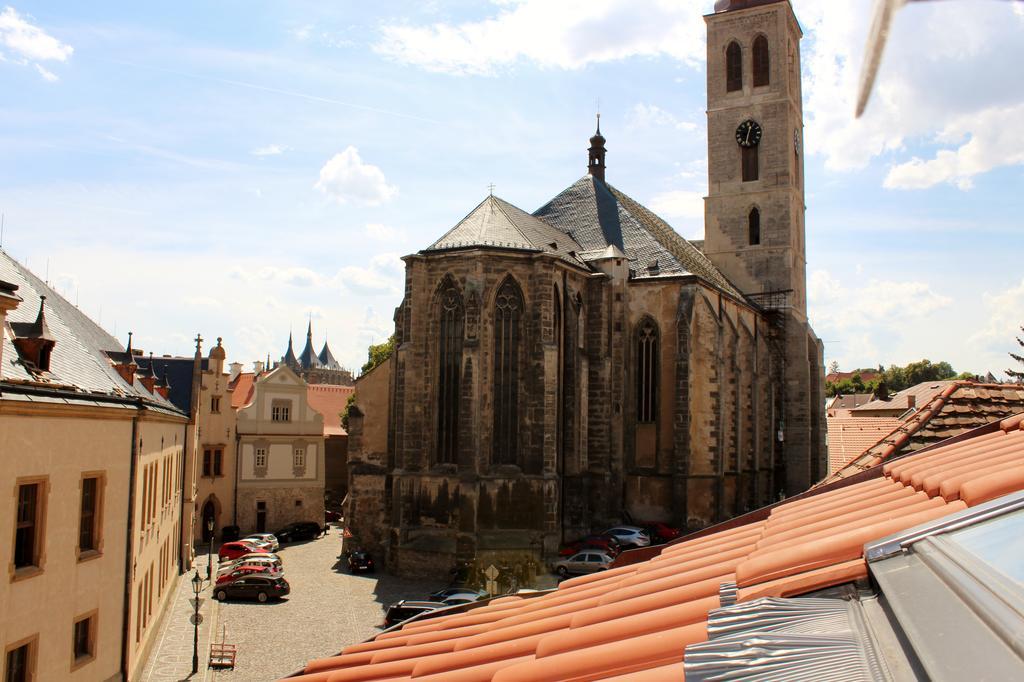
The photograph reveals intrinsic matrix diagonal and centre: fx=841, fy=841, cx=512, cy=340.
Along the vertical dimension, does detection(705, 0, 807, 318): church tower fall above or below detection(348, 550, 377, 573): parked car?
above

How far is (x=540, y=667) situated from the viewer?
3.87 metres

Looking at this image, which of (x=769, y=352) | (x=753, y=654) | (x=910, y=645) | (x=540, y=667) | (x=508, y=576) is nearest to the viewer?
(x=910, y=645)

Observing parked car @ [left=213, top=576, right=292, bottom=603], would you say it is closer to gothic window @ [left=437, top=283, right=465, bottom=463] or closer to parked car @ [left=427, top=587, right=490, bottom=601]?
parked car @ [left=427, top=587, right=490, bottom=601]

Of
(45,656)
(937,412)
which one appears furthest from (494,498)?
(937,412)

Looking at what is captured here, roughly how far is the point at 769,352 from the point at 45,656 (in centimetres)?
3792

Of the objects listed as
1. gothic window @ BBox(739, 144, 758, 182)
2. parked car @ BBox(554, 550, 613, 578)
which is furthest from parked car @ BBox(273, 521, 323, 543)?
gothic window @ BBox(739, 144, 758, 182)

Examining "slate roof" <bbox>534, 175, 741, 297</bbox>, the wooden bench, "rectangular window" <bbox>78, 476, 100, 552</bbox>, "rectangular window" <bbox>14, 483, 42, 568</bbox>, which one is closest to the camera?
"rectangular window" <bbox>14, 483, 42, 568</bbox>

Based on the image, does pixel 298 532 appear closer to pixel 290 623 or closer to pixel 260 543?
pixel 260 543

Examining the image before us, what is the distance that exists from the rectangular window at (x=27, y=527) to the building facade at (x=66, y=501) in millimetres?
15

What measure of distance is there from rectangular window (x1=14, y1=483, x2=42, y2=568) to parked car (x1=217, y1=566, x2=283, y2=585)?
16303 millimetres

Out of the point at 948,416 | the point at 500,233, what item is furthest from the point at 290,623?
the point at 948,416

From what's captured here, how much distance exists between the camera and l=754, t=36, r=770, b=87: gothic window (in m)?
44.7

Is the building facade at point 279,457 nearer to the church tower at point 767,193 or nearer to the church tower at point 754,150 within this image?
the church tower at point 754,150

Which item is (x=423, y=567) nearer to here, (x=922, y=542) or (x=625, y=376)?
(x=625, y=376)
